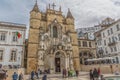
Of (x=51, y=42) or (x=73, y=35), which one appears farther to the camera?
(x=73, y=35)

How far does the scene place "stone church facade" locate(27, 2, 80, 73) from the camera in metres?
27.2

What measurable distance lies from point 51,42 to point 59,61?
16.7 feet

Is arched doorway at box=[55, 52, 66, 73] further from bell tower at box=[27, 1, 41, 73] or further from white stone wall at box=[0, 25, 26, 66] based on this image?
white stone wall at box=[0, 25, 26, 66]

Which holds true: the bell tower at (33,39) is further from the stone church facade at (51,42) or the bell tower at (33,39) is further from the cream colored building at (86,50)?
the cream colored building at (86,50)

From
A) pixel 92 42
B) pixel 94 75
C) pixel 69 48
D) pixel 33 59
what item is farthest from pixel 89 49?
pixel 94 75

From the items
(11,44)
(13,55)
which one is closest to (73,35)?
(11,44)

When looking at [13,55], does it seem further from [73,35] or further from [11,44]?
[73,35]

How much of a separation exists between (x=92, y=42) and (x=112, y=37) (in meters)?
8.04

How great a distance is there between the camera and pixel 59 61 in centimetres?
2962

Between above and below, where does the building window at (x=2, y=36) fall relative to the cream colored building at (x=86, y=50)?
above

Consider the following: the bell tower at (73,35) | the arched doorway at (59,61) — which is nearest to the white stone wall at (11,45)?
the arched doorway at (59,61)

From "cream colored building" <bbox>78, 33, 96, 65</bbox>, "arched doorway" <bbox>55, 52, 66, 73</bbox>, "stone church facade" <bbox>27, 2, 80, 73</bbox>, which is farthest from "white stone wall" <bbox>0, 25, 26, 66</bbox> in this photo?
"cream colored building" <bbox>78, 33, 96, 65</bbox>

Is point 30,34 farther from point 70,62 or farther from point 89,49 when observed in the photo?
point 89,49

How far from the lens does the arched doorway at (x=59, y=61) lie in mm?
29141
